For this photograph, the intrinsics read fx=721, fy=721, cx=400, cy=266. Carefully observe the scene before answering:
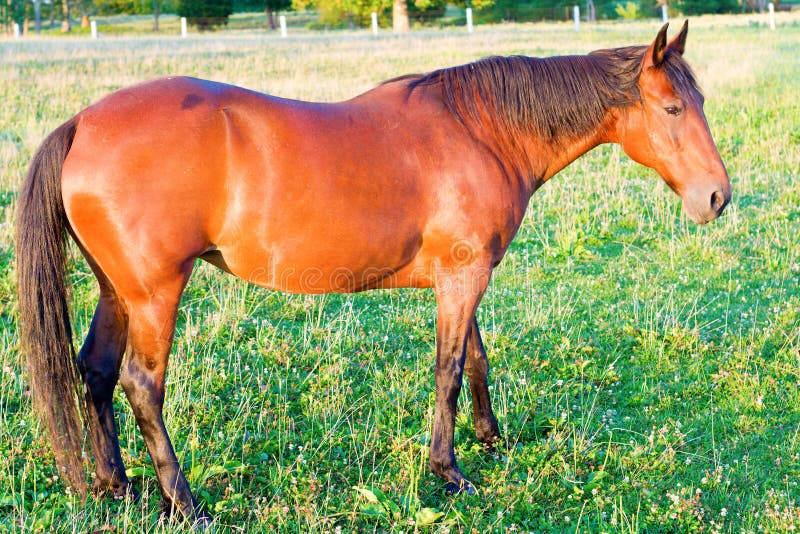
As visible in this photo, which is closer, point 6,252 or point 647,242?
point 6,252

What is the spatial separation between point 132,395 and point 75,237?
2.68 ft

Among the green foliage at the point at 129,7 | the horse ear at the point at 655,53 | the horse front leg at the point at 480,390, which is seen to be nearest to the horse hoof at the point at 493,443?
the horse front leg at the point at 480,390

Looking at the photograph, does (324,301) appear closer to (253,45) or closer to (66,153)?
(66,153)

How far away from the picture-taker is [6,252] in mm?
6730

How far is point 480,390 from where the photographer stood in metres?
4.36

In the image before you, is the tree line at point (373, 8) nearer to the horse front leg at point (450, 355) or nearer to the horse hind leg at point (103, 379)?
the horse front leg at point (450, 355)

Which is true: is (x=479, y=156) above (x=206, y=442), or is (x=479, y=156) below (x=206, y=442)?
above

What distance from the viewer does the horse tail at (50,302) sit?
3.36 m

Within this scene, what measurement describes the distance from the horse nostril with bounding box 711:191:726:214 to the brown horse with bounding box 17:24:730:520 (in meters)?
0.01

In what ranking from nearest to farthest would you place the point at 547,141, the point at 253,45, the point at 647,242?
the point at 547,141 → the point at 647,242 → the point at 253,45

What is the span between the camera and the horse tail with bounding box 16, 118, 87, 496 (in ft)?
11.0

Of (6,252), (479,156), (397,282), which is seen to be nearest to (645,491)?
(397,282)

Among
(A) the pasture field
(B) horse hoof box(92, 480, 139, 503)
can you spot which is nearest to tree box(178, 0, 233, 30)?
(A) the pasture field

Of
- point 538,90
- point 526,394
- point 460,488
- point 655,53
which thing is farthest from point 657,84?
point 460,488
